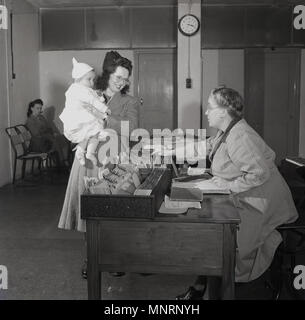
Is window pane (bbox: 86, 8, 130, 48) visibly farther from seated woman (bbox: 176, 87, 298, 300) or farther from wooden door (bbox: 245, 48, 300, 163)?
seated woman (bbox: 176, 87, 298, 300)

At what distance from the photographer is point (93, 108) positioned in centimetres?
341

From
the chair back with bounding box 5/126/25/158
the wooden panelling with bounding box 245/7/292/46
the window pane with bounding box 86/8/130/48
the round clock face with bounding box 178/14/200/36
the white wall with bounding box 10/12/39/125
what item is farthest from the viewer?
the window pane with bounding box 86/8/130/48

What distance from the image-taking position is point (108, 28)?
9.15 meters

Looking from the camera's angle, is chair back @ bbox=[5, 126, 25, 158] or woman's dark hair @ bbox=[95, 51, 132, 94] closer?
woman's dark hair @ bbox=[95, 51, 132, 94]

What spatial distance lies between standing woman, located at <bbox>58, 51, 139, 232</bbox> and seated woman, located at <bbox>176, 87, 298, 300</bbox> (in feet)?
2.58

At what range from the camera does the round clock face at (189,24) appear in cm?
771

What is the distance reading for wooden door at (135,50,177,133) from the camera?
9211 millimetres

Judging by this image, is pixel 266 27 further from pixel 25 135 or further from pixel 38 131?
pixel 25 135

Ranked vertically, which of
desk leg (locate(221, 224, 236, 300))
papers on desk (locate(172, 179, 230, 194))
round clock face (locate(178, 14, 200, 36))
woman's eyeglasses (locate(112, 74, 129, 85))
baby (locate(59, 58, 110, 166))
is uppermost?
round clock face (locate(178, 14, 200, 36))

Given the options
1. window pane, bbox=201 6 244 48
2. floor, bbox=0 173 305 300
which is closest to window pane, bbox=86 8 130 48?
window pane, bbox=201 6 244 48

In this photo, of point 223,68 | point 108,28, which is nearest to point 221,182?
point 223,68
